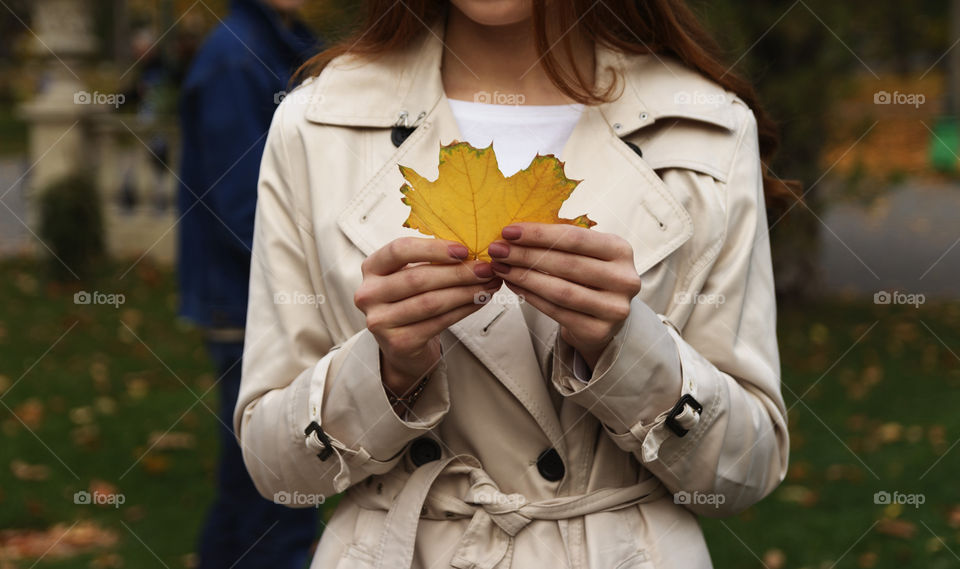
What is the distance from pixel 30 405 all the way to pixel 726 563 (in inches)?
177

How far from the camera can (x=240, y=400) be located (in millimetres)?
1991

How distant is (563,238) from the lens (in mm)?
1579

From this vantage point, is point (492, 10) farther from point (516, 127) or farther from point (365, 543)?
point (365, 543)

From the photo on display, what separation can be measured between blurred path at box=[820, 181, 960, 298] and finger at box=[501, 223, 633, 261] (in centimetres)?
719

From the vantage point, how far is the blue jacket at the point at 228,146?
12.6ft

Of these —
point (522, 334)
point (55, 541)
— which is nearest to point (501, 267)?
point (522, 334)

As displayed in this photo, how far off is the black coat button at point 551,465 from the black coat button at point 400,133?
2.03ft

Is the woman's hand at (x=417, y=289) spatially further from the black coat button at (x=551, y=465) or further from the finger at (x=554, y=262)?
the black coat button at (x=551, y=465)

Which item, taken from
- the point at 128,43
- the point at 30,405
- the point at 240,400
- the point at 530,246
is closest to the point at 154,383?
the point at 30,405

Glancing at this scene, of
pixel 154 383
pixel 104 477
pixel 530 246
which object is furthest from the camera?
pixel 154 383

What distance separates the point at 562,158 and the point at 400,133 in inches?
11.7

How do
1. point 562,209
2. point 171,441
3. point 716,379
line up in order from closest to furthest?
1. point 716,379
2. point 562,209
3. point 171,441

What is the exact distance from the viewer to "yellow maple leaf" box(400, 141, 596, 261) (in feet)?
5.36

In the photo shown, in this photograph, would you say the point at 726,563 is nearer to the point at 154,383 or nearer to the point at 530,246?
the point at 530,246
